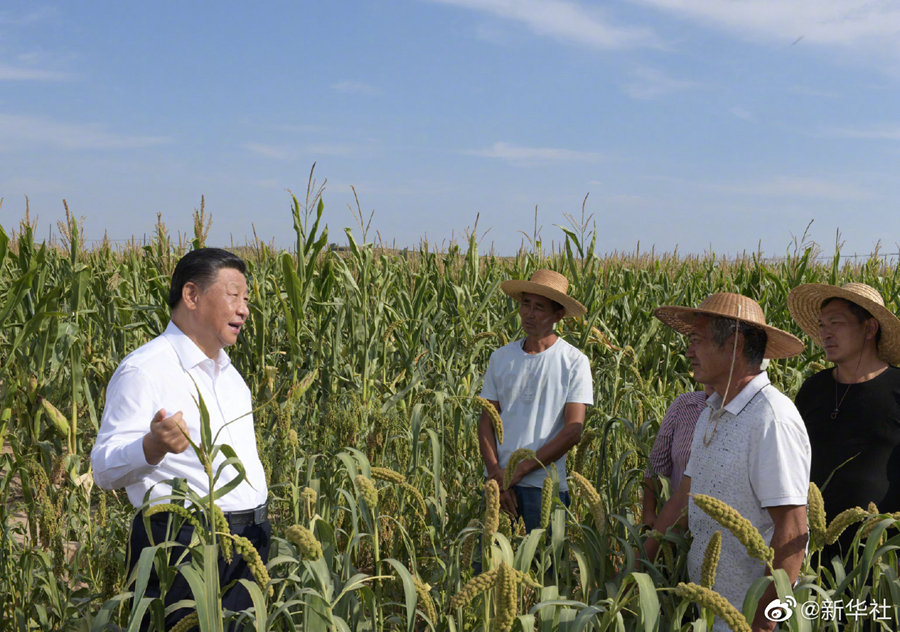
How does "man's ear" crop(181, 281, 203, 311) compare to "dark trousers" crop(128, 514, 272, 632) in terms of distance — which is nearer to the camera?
"dark trousers" crop(128, 514, 272, 632)

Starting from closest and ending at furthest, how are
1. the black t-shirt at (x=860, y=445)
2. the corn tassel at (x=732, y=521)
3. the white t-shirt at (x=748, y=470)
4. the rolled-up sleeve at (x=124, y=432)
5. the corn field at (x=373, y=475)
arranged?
the corn tassel at (x=732, y=521), the corn field at (x=373, y=475), the rolled-up sleeve at (x=124, y=432), the white t-shirt at (x=748, y=470), the black t-shirt at (x=860, y=445)

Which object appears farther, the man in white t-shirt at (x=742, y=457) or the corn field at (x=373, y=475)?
the man in white t-shirt at (x=742, y=457)

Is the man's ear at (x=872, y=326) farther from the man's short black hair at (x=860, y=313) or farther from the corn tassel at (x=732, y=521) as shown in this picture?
the corn tassel at (x=732, y=521)

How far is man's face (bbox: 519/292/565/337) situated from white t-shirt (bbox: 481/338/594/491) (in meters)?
0.12

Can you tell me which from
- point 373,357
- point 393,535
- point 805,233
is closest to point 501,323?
point 373,357

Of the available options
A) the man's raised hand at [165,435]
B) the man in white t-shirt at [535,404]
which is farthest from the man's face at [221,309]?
the man in white t-shirt at [535,404]

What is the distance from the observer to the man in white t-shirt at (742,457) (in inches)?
73.2

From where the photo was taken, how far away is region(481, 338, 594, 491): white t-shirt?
3.15 m

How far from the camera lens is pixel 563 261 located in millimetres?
6785

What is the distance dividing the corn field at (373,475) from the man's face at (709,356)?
1.43ft

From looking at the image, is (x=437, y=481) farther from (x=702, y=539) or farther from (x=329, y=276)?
(x=329, y=276)

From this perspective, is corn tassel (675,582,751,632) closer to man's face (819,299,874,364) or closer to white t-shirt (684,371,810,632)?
white t-shirt (684,371,810,632)

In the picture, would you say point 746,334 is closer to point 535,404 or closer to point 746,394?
point 746,394

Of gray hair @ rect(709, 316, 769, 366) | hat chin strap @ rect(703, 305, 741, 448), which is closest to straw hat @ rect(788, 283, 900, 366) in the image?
gray hair @ rect(709, 316, 769, 366)
